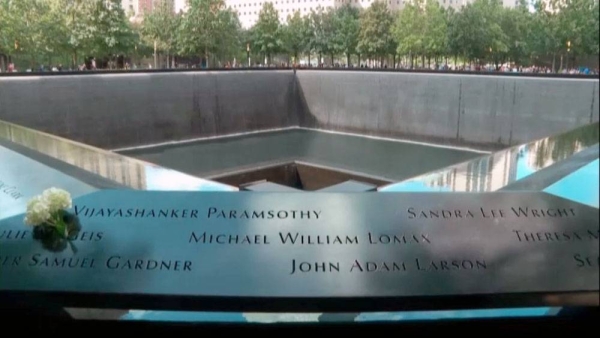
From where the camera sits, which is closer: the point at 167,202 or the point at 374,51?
the point at 167,202

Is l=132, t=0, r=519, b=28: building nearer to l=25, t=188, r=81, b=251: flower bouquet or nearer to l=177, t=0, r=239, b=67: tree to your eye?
l=177, t=0, r=239, b=67: tree

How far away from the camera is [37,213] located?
2.17 m

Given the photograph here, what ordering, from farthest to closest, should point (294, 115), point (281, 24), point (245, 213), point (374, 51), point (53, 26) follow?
point (281, 24), point (374, 51), point (53, 26), point (294, 115), point (245, 213)

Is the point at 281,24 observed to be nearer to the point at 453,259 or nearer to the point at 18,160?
the point at 18,160

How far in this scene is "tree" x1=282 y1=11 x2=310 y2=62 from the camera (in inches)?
1013

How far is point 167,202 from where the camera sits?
2.49m

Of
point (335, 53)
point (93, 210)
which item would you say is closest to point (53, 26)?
point (335, 53)

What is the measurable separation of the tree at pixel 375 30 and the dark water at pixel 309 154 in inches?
460

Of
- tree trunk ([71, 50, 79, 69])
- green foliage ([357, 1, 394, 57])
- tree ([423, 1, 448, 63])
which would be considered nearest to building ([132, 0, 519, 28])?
green foliage ([357, 1, 394, 57])

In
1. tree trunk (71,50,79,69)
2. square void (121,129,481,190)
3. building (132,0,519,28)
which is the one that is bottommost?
square void (121,129,481,190)

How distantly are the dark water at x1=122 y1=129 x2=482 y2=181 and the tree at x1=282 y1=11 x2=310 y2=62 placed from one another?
44.4 ft

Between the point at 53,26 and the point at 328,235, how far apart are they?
1888cm

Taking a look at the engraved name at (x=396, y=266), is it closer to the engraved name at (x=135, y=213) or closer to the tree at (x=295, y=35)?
the engraved name at (x=135, y=213)

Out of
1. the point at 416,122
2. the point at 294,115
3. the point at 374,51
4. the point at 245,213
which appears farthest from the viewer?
the point at 374,51
